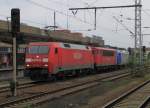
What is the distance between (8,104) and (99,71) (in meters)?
34.3

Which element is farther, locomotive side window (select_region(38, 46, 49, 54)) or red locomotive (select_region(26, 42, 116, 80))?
locomotive side window (select_region(38, 46, 49, 54))

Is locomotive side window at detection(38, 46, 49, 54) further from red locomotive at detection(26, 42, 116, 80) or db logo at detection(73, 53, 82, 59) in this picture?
db logo at detection(73, 53, 82, 59)

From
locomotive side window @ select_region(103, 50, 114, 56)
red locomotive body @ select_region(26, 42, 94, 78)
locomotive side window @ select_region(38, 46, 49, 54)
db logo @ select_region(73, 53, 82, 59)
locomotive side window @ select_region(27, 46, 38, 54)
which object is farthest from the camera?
locomotive side window @ select_region(103, 50, 114, 56)

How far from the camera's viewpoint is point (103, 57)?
51.9 m

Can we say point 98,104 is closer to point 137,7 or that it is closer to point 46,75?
point 46,75

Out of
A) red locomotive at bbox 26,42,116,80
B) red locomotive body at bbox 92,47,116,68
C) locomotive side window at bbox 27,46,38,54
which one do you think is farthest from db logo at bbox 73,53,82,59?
red locomotive body at bbox 92,47,116,68

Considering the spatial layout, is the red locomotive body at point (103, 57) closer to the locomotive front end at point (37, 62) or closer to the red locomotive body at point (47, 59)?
the red locomotive body at point (47, 59)

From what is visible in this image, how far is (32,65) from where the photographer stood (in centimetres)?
3203

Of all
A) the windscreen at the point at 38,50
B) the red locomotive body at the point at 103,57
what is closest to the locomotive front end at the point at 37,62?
the windscreen at the point at 38,50

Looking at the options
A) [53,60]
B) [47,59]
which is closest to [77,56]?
[53,60]

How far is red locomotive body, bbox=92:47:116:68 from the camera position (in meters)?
48.0

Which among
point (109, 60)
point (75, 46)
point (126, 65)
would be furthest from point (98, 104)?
point (126, 65)

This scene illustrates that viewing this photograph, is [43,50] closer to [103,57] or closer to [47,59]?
[47,59]

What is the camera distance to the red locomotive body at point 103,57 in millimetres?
48044
